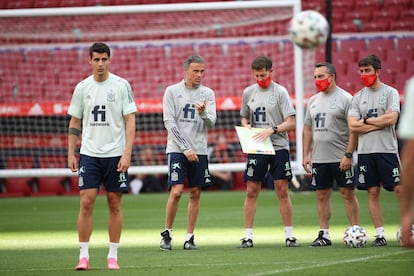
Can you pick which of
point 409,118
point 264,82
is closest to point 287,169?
point 264,82

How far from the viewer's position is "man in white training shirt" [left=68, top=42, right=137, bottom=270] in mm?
9023

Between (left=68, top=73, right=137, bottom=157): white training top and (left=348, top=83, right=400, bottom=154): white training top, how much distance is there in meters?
3.03

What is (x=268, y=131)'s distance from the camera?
11.3 metres

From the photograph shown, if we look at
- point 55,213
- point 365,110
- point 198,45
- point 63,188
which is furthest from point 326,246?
point 198,45

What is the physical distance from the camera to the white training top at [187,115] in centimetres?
1133

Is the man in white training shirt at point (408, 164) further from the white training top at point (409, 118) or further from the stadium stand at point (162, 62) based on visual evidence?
the stadium stand at point (162, 62)

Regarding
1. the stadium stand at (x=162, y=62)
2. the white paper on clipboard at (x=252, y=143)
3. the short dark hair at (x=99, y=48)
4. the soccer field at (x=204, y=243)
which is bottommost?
the soccer field at (x=204, y=243)

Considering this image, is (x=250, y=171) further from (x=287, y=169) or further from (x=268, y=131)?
(x=268, y=131)

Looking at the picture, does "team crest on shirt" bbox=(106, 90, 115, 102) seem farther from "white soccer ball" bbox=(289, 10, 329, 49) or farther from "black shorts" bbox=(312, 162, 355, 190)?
"black shorts" bbox=(312, 162, 355, 190)

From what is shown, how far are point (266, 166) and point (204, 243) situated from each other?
126 centimetres

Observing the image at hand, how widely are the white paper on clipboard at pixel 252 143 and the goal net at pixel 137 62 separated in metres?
5.84

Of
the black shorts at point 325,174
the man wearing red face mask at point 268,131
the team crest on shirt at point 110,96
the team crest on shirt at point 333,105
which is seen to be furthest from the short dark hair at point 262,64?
the team crest on shirt at point 110,96

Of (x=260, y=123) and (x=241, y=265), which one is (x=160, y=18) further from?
(x=241, y=265)

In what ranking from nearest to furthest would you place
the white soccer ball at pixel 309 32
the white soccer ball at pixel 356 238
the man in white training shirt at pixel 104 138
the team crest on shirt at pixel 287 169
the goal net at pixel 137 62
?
the man in white training shirt at pixel 104 138, the white soccer ball at pixel 309 32, the white soccer ball at pixel 356 238, the team crest on shirt at pixel 287 169, the goal net at pixel 137 62
